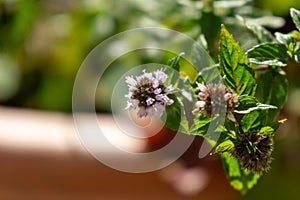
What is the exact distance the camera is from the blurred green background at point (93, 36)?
58cm

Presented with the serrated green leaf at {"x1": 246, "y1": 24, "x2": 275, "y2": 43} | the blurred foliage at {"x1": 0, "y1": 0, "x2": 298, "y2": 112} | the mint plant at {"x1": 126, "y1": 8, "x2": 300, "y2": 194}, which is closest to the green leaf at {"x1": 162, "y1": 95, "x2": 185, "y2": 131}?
the mint plant at {"x1": 126, "y1": 8, "x2": 300, "y2": 194}

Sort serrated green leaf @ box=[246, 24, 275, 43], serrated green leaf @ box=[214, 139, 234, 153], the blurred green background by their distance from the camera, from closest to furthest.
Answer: serrated green leaf @ box=[214, 139, 234, 153] → serrated green leaf @ box=[246, 24, 275, 43] → the blurred green background

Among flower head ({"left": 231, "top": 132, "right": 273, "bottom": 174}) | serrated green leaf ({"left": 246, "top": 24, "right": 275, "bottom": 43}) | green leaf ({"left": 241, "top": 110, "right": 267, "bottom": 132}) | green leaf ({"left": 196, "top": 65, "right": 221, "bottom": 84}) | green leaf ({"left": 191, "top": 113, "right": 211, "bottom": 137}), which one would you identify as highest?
serrated green leaf ({"left": 246, "top": 24, "right": 275, "bottom": 43})

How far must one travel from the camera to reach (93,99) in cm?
96

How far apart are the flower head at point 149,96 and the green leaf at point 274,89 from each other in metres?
0.10

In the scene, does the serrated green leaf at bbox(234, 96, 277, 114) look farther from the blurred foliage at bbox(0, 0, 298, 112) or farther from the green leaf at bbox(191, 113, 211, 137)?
the blurred foliage at bbox(0, 0, 298, 112)

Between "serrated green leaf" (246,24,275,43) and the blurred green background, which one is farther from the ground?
the blurred green background

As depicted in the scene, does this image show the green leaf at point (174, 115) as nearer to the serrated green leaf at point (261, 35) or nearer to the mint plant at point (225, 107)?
the mint plant at point (225, 107)

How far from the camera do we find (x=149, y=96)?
31cm

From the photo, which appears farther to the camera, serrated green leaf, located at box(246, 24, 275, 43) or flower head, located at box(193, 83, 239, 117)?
serrated green leaf, located at box(246, 24, 275, 43)

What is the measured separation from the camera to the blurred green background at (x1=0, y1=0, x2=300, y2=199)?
58cm

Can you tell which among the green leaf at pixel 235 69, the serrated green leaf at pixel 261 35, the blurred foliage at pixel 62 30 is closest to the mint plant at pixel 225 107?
the green leaf at pixel 235 69

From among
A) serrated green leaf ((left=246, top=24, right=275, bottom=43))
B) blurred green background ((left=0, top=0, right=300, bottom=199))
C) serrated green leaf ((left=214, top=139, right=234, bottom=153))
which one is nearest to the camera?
serrated green leaf ((left=214, top=139, right=234, bottom=153))

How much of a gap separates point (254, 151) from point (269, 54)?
87 mm
